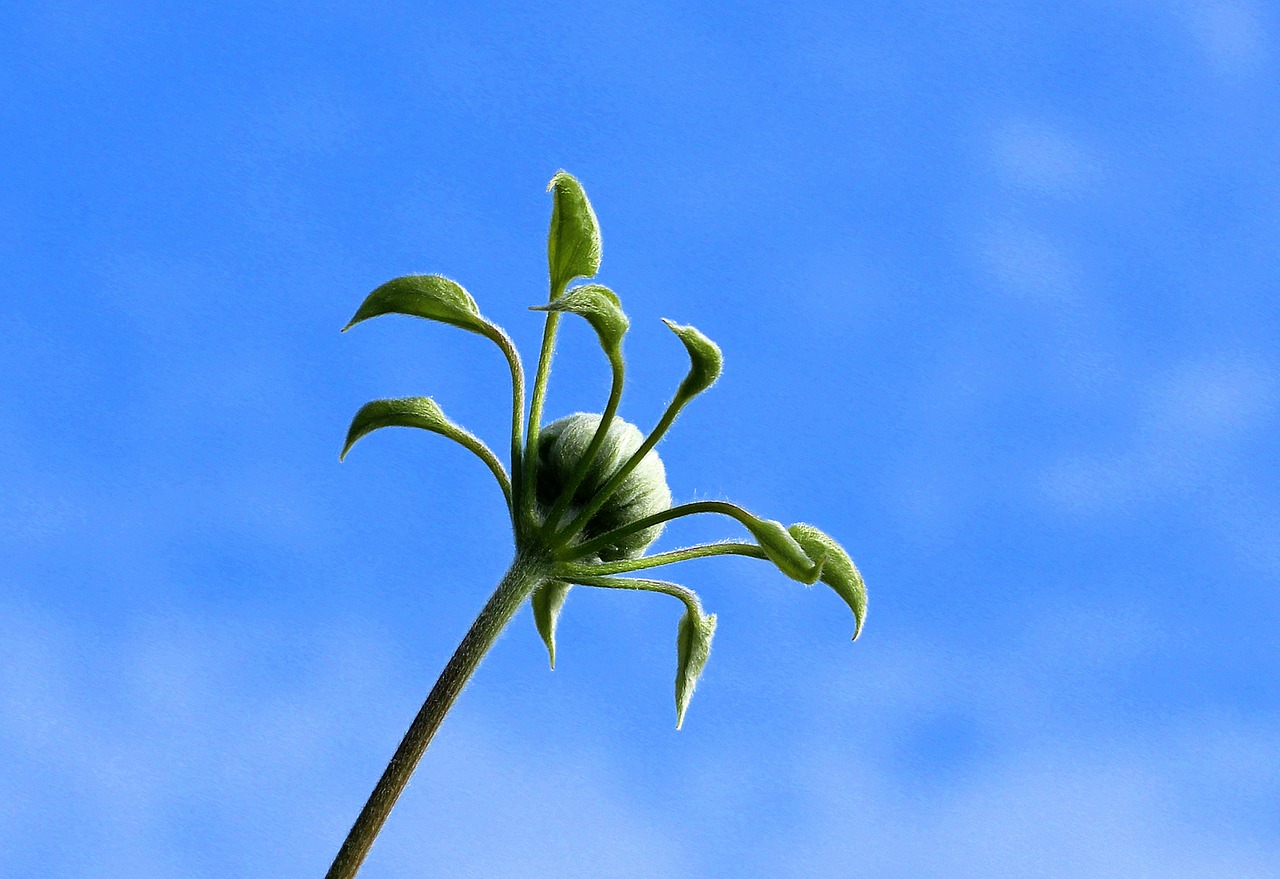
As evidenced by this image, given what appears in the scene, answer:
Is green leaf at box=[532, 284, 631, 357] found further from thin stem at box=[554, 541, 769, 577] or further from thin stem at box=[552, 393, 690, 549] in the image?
thin stem at box=[554, 541, 769, 577]

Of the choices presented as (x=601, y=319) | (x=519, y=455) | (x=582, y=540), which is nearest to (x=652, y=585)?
(x=582, y=540)

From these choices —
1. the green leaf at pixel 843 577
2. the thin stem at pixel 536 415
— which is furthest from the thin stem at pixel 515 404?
the green leaf at pixel 843 577

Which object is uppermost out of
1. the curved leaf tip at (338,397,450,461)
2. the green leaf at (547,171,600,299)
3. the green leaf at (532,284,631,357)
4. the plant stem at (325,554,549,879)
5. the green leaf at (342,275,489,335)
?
the green leaf at (547,171,600,299)

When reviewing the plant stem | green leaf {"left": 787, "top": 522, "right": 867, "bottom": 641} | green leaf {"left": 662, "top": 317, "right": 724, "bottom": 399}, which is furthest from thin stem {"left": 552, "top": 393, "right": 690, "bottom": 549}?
green leaf {"left": 787, "top": 522, "right": 867, "bottom": 641}

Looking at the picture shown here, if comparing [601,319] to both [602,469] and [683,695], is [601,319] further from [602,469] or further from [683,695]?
[683,695]

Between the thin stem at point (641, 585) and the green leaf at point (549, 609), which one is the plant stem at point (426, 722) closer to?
the thin stem at point (641, 585)

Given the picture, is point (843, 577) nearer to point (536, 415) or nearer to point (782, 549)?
point (782, 549)
